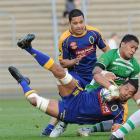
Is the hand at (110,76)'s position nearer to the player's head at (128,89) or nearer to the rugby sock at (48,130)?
the player's head at (128,89)

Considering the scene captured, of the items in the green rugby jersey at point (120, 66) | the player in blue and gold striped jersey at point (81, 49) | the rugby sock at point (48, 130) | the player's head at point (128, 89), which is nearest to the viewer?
the player's head at point (128, 89)

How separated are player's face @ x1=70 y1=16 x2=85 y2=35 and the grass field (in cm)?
168

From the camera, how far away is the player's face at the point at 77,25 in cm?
1309

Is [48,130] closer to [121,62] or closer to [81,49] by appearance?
[81,49]

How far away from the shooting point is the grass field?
12.2 metres

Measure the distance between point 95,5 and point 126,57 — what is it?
15922 mm

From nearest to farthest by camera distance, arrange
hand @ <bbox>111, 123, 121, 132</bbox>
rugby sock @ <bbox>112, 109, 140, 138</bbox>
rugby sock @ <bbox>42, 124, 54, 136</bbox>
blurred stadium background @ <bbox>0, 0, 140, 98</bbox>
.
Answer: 1. rugby sock @ <bbox>112, 109, 140, 138</bbox>
2. hand @ <bbox>111, 123, 121, 132</bbox>
3. rugby sock @ <bbox>42, 124, 54, 136</bbox>
4. blurred stadium background @ <bbox>0, 0, 140, 98</bbox>

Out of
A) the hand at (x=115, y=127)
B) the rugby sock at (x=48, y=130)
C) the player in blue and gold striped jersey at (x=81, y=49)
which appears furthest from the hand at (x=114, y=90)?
the player in blue and gold striped jersey at (x=81, y=49)

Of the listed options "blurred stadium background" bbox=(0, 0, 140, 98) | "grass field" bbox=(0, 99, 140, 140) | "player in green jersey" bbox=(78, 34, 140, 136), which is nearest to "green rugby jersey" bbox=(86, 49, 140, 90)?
"player in green jersey" bbox=(78, 34, 140, 136)

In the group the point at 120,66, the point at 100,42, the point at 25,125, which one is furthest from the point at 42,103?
the point at 25,125

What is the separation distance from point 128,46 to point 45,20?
15792 millimetres

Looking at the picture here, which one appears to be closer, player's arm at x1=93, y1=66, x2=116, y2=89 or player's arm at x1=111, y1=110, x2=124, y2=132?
player's arm at x1=93, y1=66, x2=116, y2=89

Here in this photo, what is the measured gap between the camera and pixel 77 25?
13.2 meters

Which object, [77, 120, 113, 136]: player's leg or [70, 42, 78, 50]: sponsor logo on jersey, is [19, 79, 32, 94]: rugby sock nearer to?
[77, 120, 113, 136]: player's leg
